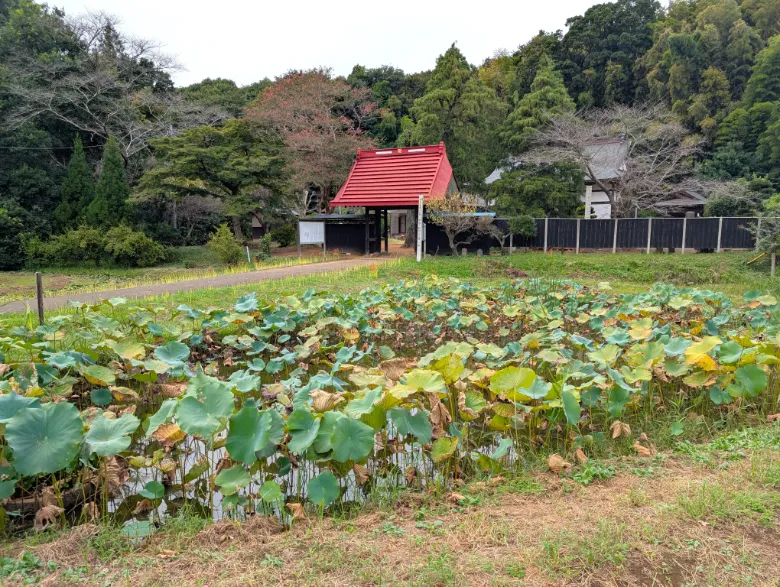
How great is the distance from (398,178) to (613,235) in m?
7.26

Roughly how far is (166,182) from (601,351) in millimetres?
18074

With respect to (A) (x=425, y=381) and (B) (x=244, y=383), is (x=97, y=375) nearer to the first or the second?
(B) (x=244, y=383)

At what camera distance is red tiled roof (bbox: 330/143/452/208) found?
17.3 metres

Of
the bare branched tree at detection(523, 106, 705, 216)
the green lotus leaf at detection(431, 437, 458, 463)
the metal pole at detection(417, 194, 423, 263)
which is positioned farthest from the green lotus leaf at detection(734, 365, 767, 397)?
the bare branched tree at detection(523, 106, 705, 216)

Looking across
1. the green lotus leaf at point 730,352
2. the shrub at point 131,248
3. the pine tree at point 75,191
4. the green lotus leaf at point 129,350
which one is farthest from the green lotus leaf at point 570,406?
the pine tree at point 75,191

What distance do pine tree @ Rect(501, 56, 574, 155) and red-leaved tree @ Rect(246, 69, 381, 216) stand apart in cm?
574

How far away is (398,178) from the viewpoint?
711 inches

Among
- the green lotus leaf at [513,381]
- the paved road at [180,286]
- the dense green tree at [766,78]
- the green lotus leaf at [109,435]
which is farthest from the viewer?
the dense green tree at [766,78]

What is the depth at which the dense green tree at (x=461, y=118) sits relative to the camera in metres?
19.5

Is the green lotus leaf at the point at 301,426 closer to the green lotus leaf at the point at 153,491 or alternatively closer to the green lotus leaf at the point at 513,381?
the green lotus leaf at the point at 153,491

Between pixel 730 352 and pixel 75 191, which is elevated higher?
pixel 75 191

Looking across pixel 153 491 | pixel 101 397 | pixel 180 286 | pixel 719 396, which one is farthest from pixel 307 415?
pixel 180 286

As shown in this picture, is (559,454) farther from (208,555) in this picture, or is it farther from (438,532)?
(208,555)

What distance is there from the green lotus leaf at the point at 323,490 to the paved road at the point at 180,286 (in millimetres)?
6850
